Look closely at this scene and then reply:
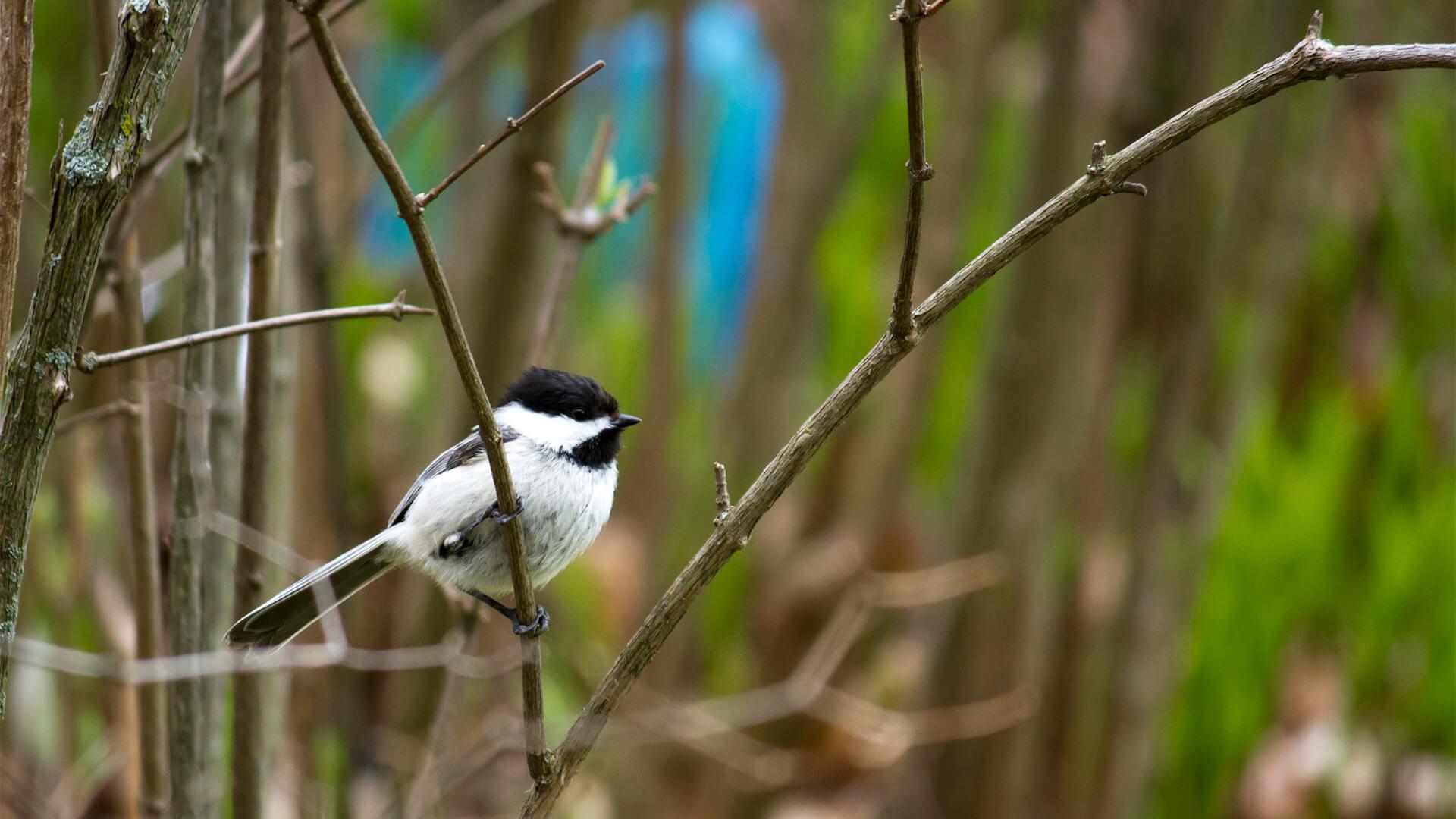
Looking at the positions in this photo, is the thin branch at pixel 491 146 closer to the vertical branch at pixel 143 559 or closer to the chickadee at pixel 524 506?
the vertical branch at pixel 143 559

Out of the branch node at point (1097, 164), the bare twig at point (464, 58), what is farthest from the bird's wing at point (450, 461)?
the branch node at point (1097, 164)

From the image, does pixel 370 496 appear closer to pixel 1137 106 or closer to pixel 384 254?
pixel 384 254

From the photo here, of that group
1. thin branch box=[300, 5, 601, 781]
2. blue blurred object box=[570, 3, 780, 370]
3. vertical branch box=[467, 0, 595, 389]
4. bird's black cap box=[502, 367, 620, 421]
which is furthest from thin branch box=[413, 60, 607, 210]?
blue blurred object box=[570, 3, 780, 370]

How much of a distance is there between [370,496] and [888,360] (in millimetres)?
3178

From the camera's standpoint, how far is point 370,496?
13.5 feet

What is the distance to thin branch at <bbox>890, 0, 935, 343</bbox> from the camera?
3.61ft

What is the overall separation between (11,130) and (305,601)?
900 millimetres

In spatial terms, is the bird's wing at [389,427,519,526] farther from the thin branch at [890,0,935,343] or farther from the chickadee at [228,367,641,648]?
the thin branch at [890,0,935,343]

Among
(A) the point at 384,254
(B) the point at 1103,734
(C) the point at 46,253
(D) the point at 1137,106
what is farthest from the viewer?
(A) the point at 384,254

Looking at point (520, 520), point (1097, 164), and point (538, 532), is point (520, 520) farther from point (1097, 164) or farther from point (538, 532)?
point (1097, 164)

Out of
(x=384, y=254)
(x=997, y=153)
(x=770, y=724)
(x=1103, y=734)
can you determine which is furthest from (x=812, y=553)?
(x=384, y=254)

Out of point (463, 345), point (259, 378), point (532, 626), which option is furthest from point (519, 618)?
point (259, 378)

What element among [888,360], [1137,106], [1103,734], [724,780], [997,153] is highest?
[997,153]

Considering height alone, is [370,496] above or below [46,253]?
below
